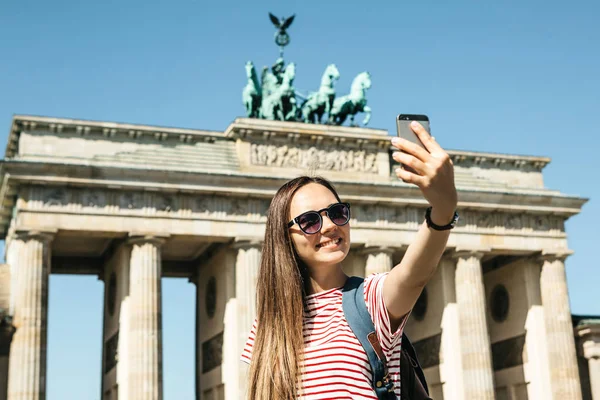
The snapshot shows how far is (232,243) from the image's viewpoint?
116 ft

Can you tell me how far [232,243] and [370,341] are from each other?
3220 centimetres

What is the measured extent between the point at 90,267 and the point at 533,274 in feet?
64.9

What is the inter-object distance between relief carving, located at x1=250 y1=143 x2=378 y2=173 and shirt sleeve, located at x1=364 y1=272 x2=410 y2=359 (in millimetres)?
33152

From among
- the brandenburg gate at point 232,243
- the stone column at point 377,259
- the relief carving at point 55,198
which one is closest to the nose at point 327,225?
the brandenburg gate at point 232,243

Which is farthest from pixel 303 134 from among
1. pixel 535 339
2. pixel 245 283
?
pixel 535 339

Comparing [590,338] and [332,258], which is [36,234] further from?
Answer: [332,258]

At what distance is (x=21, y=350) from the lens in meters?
30.9

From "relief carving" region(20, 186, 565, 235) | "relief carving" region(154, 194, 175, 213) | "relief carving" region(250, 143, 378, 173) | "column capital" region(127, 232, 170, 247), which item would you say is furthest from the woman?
"relief carving" region(250, 143, 378, 173)

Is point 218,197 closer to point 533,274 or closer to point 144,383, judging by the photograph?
point 144,383

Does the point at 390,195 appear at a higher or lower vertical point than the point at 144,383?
higher

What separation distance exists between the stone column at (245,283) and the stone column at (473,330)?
30.3 ft

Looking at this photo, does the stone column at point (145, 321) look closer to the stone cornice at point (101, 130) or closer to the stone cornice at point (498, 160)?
the stone cornice at point (101, 130)

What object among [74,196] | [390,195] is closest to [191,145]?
[74,196]

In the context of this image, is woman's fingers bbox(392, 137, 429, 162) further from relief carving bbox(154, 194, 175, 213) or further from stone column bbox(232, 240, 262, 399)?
relief carving bbox(154, 194, 175, 213)
